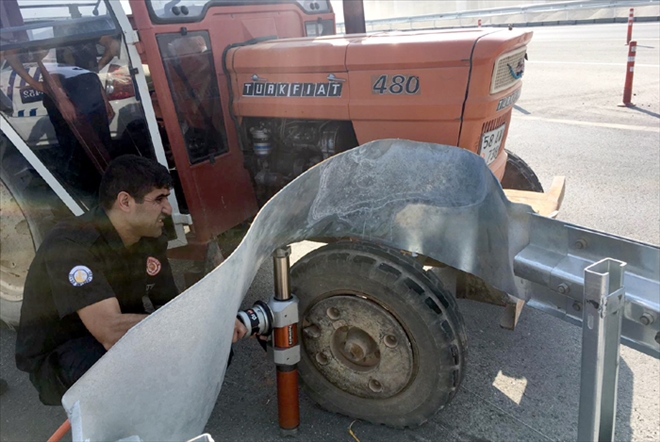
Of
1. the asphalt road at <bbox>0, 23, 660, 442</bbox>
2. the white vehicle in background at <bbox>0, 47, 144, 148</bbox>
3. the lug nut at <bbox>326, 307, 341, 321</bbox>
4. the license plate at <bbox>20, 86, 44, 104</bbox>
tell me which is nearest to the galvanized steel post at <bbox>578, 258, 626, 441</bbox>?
the asphalt road at <bbox>0, 23, 660, 442</bbox>

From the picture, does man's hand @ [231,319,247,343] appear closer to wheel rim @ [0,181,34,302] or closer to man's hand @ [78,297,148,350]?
man's hand @ [78,297,148,350]

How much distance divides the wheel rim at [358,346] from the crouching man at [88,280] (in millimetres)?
481

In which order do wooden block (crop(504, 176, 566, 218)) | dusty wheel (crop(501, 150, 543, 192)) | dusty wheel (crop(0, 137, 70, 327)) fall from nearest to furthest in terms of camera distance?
wooden block (crop(504, 176, 566, 218)) < dusty wheel (crop(0, 137, 70, 327)) < dusty wheel (crop(501, 150, 543, 192))

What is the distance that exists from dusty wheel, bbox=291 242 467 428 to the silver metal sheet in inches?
5.3

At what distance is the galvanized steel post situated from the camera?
146 centimetres

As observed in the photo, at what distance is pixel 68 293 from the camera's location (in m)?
2.27

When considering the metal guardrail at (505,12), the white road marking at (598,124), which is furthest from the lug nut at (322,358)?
the metal guardrail at (505,12)

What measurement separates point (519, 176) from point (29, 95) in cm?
308

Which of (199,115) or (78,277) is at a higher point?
(199,115)

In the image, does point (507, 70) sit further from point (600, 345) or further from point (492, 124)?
point (600, 345)

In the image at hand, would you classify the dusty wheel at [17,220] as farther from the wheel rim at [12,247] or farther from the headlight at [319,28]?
the headlight at [319,28]

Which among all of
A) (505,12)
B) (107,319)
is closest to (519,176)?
(107,319)

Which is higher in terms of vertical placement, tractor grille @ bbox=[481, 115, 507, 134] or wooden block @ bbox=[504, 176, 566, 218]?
tractor grille @ bbox=[481, 115, 507, 134]

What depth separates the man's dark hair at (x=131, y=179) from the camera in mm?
2443
